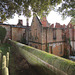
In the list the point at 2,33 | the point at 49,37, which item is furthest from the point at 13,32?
the point at 49,37

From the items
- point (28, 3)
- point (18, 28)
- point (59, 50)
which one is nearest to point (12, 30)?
point (18, 28)

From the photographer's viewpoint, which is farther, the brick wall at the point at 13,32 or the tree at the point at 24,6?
the brick wall at the point at 13,32

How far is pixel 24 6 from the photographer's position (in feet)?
19.4

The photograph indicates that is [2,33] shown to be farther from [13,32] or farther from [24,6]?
[24,6]

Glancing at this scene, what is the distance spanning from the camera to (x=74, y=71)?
2.63m

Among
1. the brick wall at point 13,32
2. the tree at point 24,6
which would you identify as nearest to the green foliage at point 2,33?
the brick wall at point 13,32

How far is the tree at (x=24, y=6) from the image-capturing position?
17.9 ft

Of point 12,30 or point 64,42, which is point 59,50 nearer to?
point 64,42

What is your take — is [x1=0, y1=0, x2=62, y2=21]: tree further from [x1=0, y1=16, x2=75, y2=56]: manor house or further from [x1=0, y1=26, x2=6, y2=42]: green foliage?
[x1=0, y1=26, x2=6, y2=42]: green foliage

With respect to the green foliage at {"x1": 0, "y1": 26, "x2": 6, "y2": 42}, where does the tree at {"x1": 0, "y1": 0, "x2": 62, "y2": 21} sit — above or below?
above

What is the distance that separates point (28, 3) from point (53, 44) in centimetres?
1208

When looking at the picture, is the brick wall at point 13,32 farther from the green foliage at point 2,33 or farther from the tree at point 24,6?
the tree at point 24,6

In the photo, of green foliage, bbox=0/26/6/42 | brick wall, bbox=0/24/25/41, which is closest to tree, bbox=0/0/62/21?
green foliage, bbox=0/26/6/42

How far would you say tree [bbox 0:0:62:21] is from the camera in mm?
5459
